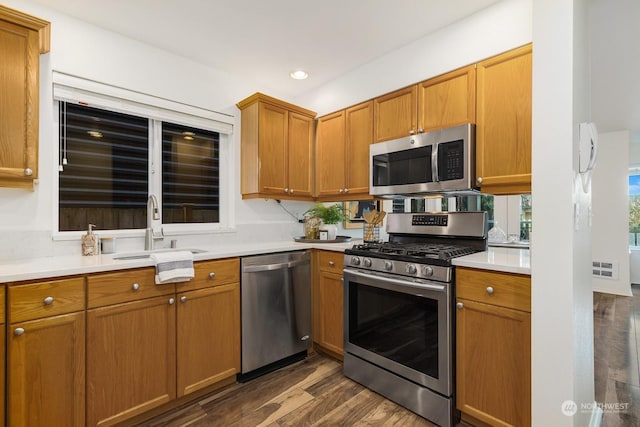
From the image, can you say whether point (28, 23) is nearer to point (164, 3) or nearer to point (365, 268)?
point (164, 3)

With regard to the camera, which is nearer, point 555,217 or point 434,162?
point 555,217

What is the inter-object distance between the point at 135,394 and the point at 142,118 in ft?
6.45

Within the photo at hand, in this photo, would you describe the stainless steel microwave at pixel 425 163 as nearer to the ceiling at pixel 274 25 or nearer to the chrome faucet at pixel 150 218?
the ceiling at pixel 274 25

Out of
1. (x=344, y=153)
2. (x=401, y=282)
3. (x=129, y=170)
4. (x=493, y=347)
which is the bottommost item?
(x=493, y=347)

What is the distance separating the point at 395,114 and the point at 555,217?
152 cm

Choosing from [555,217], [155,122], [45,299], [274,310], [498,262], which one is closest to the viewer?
[555,217]

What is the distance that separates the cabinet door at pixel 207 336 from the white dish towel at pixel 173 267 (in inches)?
6.0

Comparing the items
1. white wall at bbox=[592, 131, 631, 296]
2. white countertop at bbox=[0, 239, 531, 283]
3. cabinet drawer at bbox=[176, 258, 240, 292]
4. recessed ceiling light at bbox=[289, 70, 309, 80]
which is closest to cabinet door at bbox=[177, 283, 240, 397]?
cabinet drawer at bbox=[176, 258, 240, 292]

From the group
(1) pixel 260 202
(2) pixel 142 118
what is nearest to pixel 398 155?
(1) pixel 260 202

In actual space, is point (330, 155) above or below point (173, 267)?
above

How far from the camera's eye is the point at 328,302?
2.58 m

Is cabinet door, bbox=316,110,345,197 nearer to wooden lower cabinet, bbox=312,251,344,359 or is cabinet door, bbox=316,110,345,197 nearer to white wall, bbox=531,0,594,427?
wooden lower cabinet, bbox=312,251,344,359

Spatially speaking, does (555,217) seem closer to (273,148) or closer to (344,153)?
(344,153)

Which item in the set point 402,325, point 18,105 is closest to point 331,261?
point 402,325
